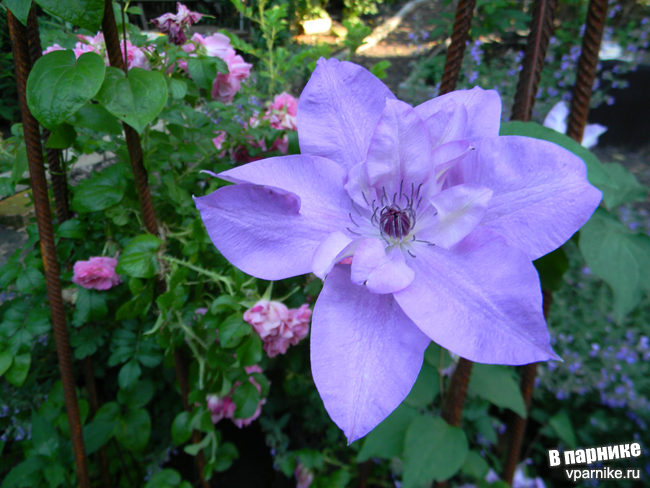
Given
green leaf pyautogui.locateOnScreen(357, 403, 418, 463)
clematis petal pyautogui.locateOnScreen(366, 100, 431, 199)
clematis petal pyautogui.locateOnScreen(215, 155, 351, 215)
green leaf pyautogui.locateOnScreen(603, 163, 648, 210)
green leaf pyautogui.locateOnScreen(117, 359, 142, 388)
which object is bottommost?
green leaf pyautogui.locateOnScreen(357, 403, 418, 463)

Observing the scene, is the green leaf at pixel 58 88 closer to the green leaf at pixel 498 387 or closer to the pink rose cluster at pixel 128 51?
the pink rose cluster at pixel 128 51

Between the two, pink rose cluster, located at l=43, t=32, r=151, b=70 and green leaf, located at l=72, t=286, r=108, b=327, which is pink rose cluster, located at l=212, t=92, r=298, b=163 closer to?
pink rose cluster, located at l=43, t=32, r=151, b=70

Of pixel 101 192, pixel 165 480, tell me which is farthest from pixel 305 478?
pixel 101 192

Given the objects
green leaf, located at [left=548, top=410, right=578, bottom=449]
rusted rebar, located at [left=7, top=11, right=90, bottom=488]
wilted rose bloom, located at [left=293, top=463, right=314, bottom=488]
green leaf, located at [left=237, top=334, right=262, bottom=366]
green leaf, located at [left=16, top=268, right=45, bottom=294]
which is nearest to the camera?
rusted rebar, located at [left=7, top=11, right=90, bottom=488]

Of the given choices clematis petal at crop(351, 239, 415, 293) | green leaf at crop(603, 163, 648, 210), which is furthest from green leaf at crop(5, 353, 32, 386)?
green leaf at crop(603, 163, 648, 210)

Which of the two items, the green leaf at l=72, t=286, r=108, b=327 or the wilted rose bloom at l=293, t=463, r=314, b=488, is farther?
the wilted rose bloom at l=293, t=463, r=314, b=488

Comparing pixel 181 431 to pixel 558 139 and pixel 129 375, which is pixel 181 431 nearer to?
pixel 129 375

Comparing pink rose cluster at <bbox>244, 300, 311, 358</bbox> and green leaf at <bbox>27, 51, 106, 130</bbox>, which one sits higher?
green leaf at <bbox>27, 51, 106, 130</bbox>
